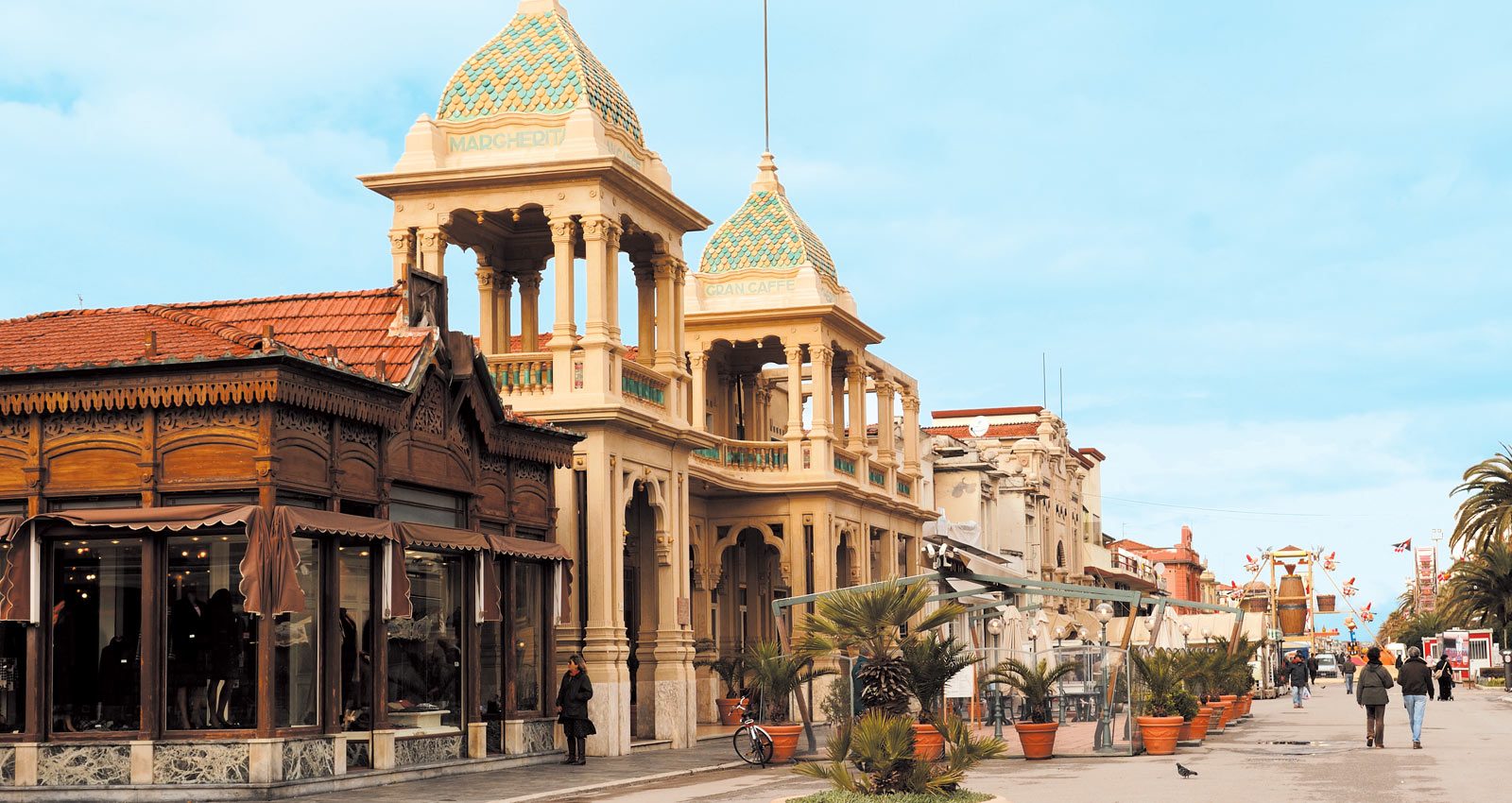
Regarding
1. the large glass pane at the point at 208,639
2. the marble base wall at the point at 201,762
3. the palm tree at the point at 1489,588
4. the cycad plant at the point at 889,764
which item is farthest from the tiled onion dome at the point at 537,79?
the palm tree at the point at 1489,588

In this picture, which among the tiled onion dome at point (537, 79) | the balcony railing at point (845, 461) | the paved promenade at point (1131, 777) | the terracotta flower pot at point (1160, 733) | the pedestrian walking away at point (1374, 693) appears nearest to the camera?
the paved promenade at point (1131, 777)

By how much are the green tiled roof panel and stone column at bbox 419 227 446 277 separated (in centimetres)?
1246

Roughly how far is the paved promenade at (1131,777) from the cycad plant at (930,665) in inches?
47.5

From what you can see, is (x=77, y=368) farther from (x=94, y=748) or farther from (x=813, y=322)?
(x=813, y=322)

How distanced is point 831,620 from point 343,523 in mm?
5696

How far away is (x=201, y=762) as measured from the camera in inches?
783

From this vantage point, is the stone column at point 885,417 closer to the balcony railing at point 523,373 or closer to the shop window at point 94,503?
the balcony railing at point 523,373

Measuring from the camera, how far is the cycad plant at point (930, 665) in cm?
2162

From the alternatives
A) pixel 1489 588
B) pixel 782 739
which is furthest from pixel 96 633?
pixel 1489 588

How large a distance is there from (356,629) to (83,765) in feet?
11.5

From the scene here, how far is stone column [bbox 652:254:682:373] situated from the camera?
1255 inches

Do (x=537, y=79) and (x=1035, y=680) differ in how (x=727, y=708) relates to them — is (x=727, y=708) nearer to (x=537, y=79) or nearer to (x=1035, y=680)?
(x=1035, y=680)

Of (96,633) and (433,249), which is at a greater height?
(433,249)

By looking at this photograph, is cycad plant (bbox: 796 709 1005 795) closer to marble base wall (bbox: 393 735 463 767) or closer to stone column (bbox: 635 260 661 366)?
marble base wall (bbox: 393 735 463 767)
